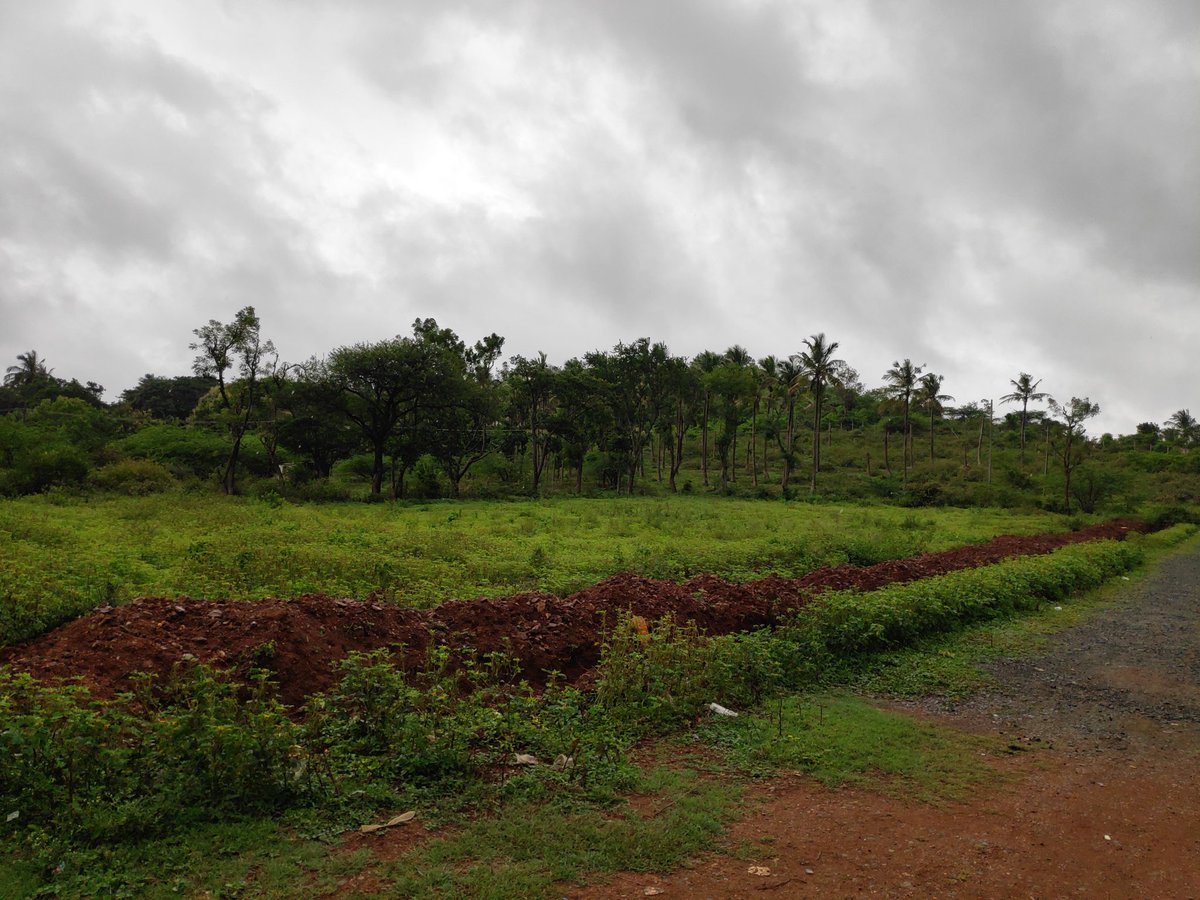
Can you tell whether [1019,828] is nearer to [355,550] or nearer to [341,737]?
[341,737]

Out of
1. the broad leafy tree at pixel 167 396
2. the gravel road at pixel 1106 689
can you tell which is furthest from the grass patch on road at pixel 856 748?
the broad leafy tree at pixel 167 396

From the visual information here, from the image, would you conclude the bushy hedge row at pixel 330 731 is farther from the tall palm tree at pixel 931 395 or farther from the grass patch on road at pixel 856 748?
the tall palm tree at pixel 931 395

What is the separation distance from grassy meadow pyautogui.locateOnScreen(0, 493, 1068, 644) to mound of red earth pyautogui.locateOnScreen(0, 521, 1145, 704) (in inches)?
78.1

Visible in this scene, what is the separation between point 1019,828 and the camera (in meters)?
5.00

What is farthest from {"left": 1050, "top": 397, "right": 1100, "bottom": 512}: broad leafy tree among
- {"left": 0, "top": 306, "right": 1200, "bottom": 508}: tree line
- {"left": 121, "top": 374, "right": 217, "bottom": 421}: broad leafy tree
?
{"left": 121, "top": 374, "right": 217, "bottom": 421}: broad leafy tree

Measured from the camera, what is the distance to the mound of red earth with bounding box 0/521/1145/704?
634 cm

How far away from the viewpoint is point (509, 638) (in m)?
7.98

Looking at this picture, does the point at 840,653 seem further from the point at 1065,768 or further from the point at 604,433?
the point at 604,433

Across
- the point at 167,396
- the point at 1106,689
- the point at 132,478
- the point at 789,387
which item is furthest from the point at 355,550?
the point at 167,396

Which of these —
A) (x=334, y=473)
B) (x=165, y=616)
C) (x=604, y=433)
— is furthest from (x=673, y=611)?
(x=334, y=473)

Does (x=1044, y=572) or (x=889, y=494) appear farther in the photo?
(x=889, y=494)

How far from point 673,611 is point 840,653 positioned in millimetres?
2356

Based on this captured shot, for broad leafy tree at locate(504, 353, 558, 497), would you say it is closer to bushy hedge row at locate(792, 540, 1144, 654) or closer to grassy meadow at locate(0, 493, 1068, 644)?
grassy meadow at locate(0, 493, 1068, 644)

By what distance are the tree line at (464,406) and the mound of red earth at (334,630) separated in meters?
27.4
